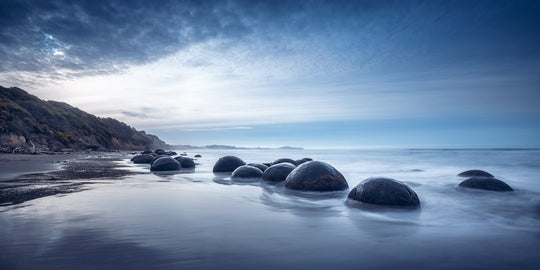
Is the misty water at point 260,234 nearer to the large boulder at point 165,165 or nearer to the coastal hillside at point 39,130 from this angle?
the large boulder at point 165,165

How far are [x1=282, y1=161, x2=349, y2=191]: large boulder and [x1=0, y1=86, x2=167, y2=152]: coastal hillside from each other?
25315 millimetres

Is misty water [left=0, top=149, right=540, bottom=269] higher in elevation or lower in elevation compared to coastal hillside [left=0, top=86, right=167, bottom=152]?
lower

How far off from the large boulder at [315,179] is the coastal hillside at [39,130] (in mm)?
25315

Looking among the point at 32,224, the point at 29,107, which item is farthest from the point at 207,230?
the point at 29,107

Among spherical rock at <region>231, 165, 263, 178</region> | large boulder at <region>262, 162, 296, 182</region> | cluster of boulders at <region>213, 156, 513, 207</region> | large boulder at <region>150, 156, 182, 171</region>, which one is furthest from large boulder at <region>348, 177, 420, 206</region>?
large boulder at <region>150, 156, 182, 171</region>

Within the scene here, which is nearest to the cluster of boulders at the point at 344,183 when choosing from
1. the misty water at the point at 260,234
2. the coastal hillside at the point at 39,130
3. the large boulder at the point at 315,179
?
the large boulder at the point at 315,179

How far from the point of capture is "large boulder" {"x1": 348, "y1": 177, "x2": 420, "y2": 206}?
15.7 ft

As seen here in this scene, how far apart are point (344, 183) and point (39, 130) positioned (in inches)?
1602

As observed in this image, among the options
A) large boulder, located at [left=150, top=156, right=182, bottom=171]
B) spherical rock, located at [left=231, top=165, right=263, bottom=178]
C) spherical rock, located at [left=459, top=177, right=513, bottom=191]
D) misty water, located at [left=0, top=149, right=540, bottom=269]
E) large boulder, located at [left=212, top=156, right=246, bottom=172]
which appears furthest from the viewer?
large boulder, located at [left=150, top=156, right=182, bottom=171]

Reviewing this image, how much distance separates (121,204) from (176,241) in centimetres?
255

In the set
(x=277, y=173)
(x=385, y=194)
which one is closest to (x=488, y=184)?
(x=385, y=194)

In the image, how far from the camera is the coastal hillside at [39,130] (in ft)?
88.5

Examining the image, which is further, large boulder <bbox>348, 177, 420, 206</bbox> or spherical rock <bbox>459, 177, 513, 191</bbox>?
spherical rock <bbox>459, 177, 513, 191</bbox>

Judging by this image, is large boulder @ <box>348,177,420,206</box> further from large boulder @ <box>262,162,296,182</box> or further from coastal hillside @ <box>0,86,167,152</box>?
coastal hillside @ <box>0,86,167,152</box>
